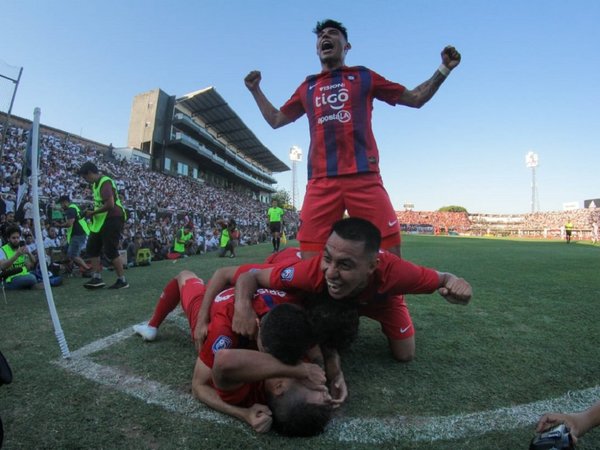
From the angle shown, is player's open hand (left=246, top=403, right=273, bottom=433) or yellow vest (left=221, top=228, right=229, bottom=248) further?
yellow vest (left=221, top=228, right=229, bottom=248)

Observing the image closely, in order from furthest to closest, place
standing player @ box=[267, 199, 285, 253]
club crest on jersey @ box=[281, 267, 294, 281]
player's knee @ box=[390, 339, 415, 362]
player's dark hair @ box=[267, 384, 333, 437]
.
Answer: standing player @ box=[267, 199, 285, 253] → player's knee @ box=[390, 339, 415, 362] → club crest on jersey @ box=[281, 267, 294, 281] → player's dark hair @ box=[267, 384, 333, 437]

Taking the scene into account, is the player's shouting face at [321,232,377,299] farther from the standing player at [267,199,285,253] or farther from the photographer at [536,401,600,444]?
the standing player at [267,199,285,253]

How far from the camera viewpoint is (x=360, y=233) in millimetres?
2086

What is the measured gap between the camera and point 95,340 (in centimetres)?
307

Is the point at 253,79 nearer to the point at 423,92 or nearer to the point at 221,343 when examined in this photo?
the point at 423,92

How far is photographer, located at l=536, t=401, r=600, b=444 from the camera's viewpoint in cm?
148

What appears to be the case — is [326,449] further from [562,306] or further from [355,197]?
[562,306]

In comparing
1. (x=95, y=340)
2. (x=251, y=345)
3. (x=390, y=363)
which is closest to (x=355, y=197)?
(x=390, y=363)

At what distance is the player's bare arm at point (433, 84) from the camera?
9.38ft

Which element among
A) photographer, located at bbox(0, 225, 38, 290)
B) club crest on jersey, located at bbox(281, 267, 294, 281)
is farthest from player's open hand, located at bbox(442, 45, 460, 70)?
photographer, located at bbox(0, 225, 38, 290)

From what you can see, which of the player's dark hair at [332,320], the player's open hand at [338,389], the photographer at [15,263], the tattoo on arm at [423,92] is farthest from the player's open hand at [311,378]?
the photographer at [15,263]

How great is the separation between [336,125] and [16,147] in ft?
58.3

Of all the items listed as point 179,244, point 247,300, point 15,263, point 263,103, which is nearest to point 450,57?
point 263,103

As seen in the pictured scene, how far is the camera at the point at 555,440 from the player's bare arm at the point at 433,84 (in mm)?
2454
